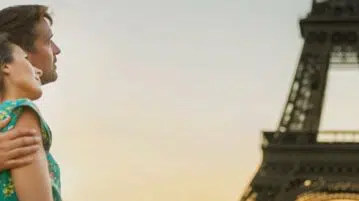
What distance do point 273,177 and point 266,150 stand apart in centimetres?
77

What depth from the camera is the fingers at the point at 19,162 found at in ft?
4.92

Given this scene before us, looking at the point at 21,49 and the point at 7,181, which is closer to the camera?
the point at 7,181

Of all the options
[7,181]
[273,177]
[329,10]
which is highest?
[7,181]

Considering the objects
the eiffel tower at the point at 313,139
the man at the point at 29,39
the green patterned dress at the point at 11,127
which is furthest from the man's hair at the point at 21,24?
the eiffel tower at the point at 313,139

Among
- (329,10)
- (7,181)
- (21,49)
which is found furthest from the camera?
(329,10)

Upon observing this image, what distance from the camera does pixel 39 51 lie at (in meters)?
1.67

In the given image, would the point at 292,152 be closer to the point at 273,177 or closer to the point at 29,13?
the point at 273,177

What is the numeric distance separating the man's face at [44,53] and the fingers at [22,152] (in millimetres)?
192

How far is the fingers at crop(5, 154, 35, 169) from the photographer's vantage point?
4.92 feet

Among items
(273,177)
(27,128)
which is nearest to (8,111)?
(27,128)

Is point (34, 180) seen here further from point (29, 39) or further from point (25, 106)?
point (29, 39)

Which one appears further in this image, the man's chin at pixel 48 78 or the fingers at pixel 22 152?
the man's chin at pixel 48 78

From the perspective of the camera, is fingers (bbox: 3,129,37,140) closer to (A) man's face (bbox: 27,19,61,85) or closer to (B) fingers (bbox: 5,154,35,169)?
(B) fingers (bbox: 5,154,35,169)

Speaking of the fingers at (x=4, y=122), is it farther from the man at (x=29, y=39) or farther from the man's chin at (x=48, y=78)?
the man's chin at (x=48, y=78)
